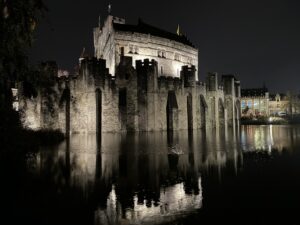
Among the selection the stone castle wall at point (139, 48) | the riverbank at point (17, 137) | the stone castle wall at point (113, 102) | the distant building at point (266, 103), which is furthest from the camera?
the distant building at point (266, 103)

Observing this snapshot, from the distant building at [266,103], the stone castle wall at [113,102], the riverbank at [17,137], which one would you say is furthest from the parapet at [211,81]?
the distant building at [266,103]

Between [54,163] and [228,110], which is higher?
[228,110]

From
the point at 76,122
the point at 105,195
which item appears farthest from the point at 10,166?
the point at 76,122

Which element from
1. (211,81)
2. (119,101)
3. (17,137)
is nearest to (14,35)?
(17,137)

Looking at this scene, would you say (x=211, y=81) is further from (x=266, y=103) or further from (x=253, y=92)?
(x=253, y=92)

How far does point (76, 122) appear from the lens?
3184 cm

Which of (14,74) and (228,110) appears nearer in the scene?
(14,74)

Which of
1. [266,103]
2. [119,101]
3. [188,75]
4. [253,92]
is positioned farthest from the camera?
[253,92]

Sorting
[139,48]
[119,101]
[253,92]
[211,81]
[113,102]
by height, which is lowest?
[113,102]

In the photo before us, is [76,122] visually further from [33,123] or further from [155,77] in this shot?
[155,77]

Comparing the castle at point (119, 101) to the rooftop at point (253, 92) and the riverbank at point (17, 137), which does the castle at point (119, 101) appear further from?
the rooftop at point (253, 92)

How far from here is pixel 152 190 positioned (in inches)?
322

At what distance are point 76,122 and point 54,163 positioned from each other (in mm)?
19950

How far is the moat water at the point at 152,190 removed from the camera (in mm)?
6090
